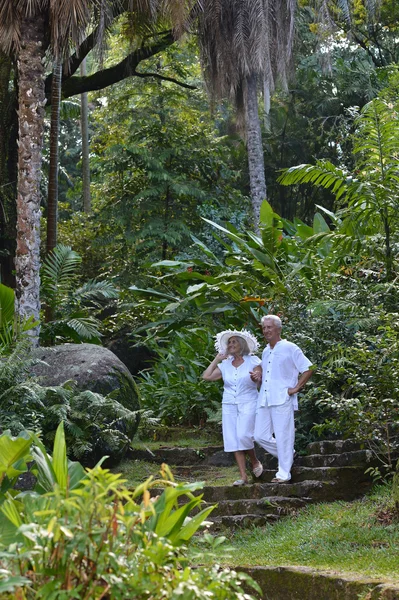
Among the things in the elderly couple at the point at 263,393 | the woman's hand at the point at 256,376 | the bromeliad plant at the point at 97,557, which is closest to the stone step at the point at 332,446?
the elderly couple at the point at 263,393

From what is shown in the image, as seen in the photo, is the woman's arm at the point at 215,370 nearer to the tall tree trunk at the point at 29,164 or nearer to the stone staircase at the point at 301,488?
the stone staircase at the point at 301,488

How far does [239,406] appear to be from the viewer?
9297mm

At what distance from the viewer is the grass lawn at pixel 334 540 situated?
6.37 metres

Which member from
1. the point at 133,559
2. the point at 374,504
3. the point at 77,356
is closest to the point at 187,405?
the point at 77,356

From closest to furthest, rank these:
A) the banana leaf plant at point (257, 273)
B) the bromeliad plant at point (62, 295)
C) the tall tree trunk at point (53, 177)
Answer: the banana leaf plant at point (257, 273) → the bromeliad plant at point (62, 295) → the tall tree trunk at point (53, 177)

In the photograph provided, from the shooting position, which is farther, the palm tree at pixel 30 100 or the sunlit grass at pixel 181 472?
the palm tree at pixel 30 100

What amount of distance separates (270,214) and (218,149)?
10.1 metres

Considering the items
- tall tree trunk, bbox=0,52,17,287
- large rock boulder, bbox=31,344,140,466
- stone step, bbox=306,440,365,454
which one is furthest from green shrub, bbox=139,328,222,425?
tall tree trunk, bbox=0,52,17,287

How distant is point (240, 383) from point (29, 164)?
5527mm

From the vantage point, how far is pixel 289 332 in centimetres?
1023

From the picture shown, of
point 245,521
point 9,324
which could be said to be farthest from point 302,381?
point 9,324

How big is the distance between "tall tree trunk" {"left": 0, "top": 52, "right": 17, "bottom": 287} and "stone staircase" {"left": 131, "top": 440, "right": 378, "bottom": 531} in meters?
9.64

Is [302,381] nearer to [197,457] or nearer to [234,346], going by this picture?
[234,346]

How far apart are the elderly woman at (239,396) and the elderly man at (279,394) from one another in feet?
0.39
